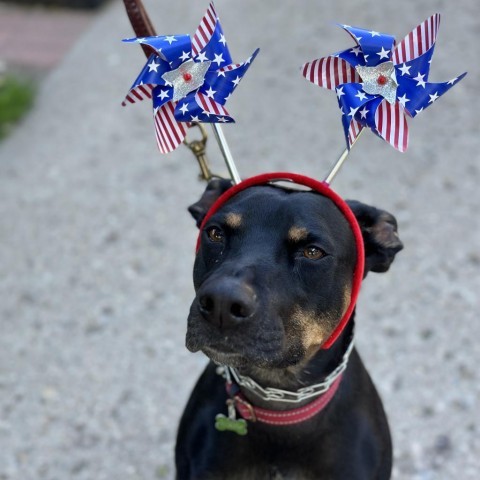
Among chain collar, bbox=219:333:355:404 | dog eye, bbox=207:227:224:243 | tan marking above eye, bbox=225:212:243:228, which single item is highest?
tan marking above eye, bbox=225:212:243:228

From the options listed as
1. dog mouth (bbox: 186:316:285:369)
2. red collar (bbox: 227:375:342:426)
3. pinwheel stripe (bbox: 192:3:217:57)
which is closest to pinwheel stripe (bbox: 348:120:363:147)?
pinwheel stripe (bbox: 192:3:217:57)

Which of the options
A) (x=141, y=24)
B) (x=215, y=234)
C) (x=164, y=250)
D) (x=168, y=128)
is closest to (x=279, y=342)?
(x=215, y=234)

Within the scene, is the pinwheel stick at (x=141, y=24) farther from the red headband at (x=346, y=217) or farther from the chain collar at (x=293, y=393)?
the chain collar at (x=293, y=393)

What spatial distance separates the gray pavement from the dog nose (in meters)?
1.80

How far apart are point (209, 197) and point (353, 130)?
674 mm

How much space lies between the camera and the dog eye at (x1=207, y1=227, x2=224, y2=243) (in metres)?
2.60

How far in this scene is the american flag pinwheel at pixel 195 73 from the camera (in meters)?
2.43

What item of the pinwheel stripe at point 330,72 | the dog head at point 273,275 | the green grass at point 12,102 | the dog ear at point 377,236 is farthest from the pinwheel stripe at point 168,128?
the green grass at point 12,102

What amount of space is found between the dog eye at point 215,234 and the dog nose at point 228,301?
1.10ft

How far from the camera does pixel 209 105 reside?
2451 mm

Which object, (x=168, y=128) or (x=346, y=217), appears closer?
(x=168, y=128)

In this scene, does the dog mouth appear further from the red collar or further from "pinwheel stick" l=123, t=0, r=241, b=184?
"pinwheel stick" l=123, t=0, r=241, b=184

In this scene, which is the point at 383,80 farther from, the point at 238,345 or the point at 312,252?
the point at 238,345

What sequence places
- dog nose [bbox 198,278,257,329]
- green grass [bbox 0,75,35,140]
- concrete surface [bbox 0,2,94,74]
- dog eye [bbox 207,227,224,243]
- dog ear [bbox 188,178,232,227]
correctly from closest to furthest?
dog nose [bbox 198,278,257,329] < dog eye [bbox 207,227,224,243] < dog ear [bbox 188,178,232,227] < green grass [bbox 0,75,35,140] < concrete surface [bbox 0,2,94,74]
